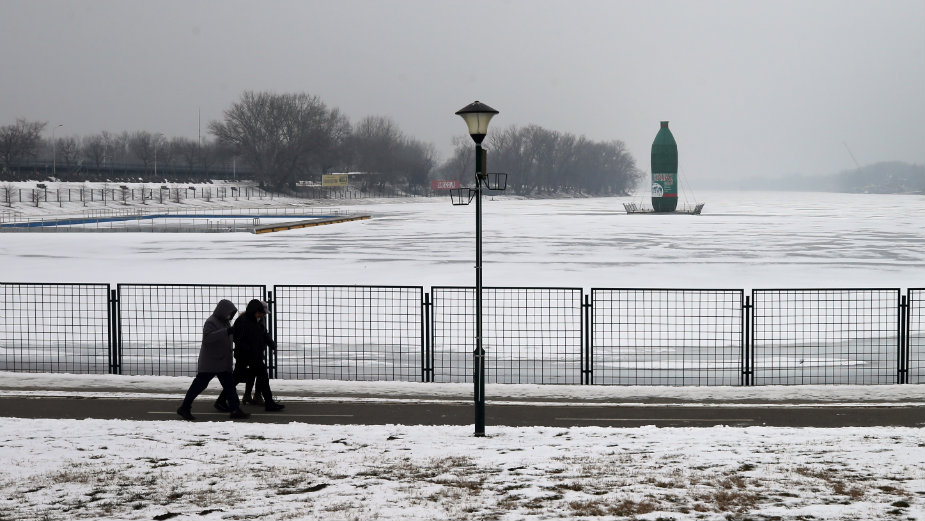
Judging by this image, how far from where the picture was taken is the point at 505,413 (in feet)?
36.8

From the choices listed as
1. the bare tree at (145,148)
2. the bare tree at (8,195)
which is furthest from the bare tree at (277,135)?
the bare tree at (8,195)

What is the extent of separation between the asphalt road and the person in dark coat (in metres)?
0.25

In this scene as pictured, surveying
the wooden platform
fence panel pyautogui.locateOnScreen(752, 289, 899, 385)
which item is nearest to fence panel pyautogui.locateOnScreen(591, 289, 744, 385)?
fence panel pyautogui.locateOnScreen(752, 289, 899, 385)

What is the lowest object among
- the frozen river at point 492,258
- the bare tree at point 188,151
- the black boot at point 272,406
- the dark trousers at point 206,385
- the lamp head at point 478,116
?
the black boot at point 272,406

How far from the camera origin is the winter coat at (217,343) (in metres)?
10.8

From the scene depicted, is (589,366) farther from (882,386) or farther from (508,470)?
(508,470)

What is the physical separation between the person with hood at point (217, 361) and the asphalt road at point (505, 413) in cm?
27

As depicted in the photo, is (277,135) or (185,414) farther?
(277,135)

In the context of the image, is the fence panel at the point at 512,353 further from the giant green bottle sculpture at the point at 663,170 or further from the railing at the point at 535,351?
the giant green bottle sculpture at the point at 663,170

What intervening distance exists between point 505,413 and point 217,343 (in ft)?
11.1

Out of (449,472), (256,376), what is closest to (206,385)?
(256,376)

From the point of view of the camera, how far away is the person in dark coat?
36.9 ft

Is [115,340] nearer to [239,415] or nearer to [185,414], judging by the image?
[185,414]

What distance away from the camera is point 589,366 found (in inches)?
555
